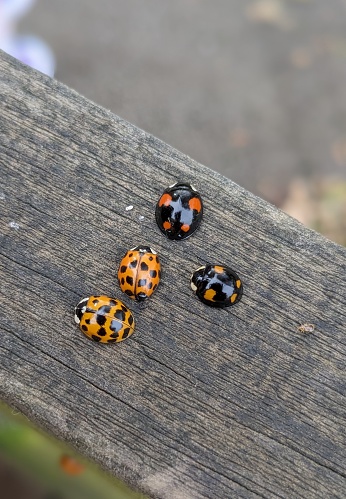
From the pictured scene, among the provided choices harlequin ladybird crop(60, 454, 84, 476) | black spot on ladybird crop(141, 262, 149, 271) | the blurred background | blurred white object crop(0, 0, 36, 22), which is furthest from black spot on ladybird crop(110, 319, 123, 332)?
blurred white object crop(0, 0, 36, 22)

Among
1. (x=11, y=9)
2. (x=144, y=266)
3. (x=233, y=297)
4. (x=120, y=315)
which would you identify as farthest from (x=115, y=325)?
(x=11, y=9)

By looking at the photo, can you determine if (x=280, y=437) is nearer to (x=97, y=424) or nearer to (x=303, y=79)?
(x=97, y=424)

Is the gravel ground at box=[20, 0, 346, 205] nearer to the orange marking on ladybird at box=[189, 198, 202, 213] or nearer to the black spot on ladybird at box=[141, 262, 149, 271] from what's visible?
the orange marking on ladybird at box=[189, 198, 202, 213]

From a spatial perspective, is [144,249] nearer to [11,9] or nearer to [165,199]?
[165,199]

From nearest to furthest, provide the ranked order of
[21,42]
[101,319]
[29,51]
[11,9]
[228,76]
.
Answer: [101,319]
[29,51]
[21,42]
[11,9]
[228,76]

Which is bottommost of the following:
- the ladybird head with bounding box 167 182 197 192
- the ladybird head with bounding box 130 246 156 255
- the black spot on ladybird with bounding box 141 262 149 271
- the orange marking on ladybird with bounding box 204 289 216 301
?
the black spot on ladybird with bounding box 141 262 149 271

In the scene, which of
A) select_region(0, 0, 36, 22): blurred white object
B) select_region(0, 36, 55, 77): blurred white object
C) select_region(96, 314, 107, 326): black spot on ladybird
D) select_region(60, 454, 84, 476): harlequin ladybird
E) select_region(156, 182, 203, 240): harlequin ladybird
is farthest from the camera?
select_region(0, 0, 36, 22): blurred white object

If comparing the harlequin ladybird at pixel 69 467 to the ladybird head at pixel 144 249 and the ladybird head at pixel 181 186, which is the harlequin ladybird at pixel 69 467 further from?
the ladybird head at pixel 181 186
